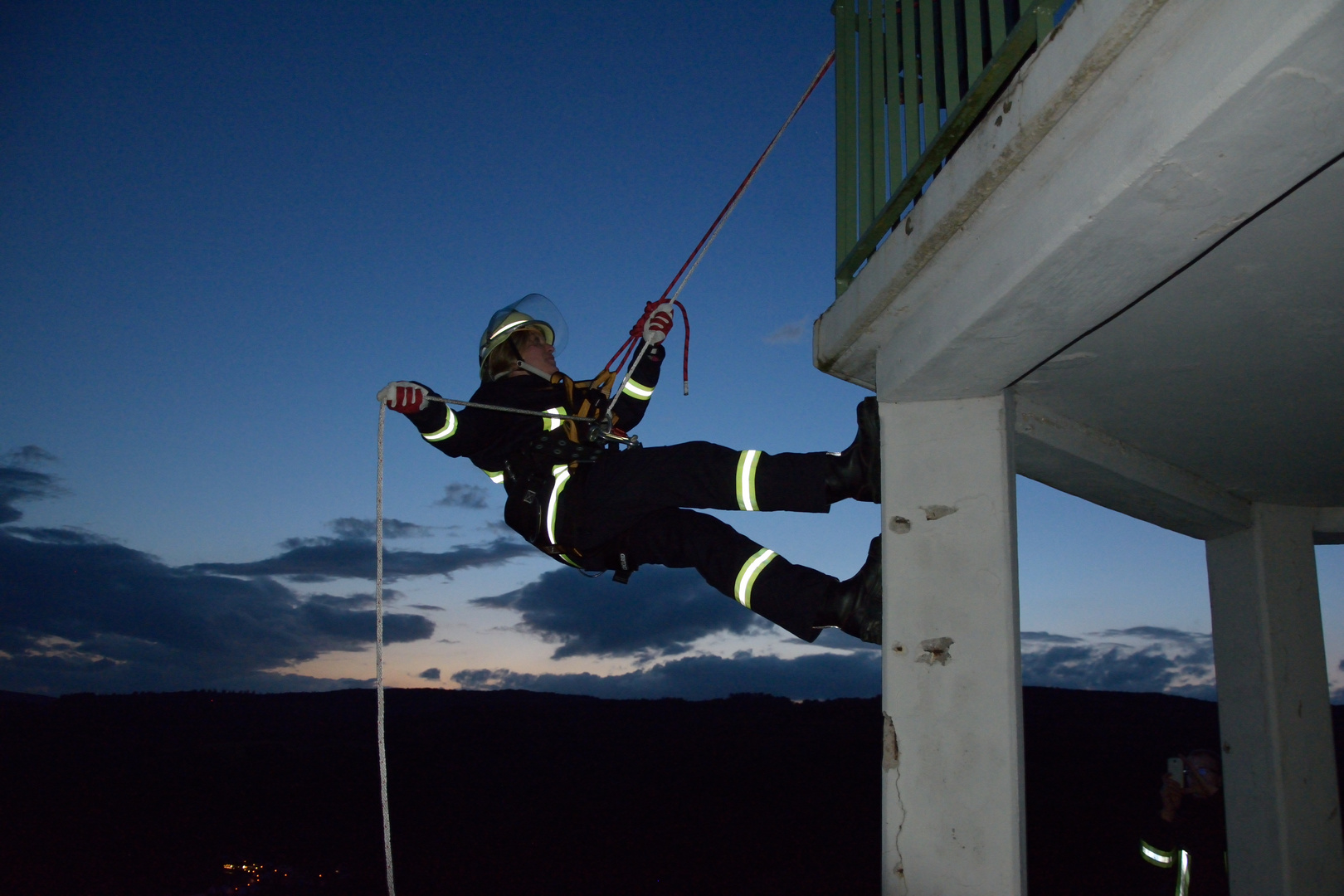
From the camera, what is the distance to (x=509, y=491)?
10.1 ft

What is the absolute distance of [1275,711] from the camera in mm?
3623

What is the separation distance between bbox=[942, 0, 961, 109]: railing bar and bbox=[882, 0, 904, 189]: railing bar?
254mm

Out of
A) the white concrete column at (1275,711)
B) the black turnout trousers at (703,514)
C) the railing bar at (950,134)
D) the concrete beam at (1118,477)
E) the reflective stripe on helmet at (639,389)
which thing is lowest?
the white concrete column at (1275,711)

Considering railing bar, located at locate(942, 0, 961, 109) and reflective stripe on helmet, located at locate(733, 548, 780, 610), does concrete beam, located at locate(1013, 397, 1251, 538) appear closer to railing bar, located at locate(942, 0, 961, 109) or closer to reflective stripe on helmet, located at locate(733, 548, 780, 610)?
reflective stripe on helmet, located at locate(733, 548, 780, 610)

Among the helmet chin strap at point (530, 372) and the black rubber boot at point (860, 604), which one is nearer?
the black rubber boot at point (860, 604)

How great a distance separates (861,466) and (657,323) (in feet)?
4.22

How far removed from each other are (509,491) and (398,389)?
0.61 metres

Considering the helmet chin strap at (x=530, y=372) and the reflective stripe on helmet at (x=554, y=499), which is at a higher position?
the helmet chin strap at (x=530, y=372)

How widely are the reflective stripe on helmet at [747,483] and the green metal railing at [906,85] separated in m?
0.69

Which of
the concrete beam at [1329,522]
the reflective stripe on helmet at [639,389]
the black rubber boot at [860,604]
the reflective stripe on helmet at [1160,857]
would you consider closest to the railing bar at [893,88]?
the black rubber boot at [860,604]

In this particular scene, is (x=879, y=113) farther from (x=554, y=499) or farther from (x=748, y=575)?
(x=554, y=499)

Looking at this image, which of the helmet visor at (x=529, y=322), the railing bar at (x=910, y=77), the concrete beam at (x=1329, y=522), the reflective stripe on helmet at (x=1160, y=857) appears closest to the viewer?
the railing bar at (x=910, y=77)

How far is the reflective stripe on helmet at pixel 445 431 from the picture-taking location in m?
2.94

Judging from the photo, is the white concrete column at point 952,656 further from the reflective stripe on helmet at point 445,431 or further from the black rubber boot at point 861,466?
the reflective stripe on helmet at point 445,431
